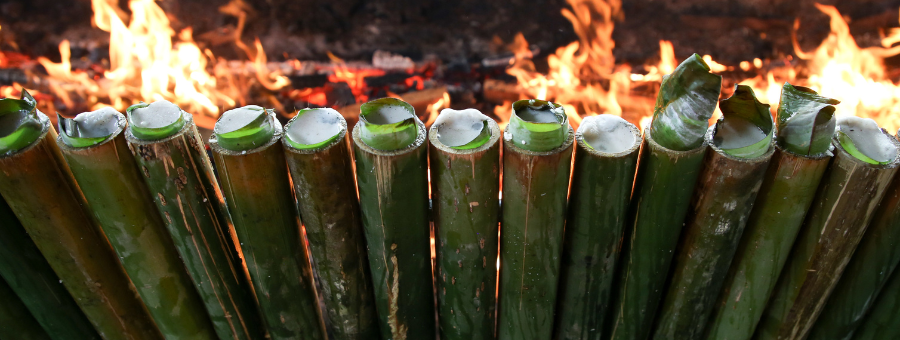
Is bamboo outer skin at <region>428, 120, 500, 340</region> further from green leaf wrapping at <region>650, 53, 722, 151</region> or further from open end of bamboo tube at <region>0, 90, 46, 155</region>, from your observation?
open end of bamboo tube at <region>0, 90, 46, 155</region>

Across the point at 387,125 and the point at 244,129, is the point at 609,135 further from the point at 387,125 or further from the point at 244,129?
the point at 244,129

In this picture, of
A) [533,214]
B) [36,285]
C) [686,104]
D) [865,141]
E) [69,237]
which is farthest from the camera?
[36,285]

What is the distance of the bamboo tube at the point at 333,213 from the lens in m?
1.56

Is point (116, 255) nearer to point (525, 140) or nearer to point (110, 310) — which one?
point (110, 310)

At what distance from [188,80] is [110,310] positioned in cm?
243

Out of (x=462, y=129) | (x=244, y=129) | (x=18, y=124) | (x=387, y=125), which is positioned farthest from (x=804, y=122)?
(x=18, y=124)

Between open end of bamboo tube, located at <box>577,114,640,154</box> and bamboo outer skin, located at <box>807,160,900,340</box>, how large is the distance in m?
0.75

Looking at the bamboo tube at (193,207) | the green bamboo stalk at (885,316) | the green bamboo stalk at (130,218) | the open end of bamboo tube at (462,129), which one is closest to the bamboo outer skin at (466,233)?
the open end of bamboo tube at (462,129)

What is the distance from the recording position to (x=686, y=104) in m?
1.44

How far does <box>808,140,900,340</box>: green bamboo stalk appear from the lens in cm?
A: 165

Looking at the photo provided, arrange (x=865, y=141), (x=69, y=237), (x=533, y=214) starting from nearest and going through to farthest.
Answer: (x=865, y=141) < (x=533, y=214) < (x=69, y=237)

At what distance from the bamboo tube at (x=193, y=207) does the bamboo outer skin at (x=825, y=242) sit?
1.79 m

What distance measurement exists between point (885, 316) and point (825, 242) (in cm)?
48

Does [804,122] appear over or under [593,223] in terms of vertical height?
over
